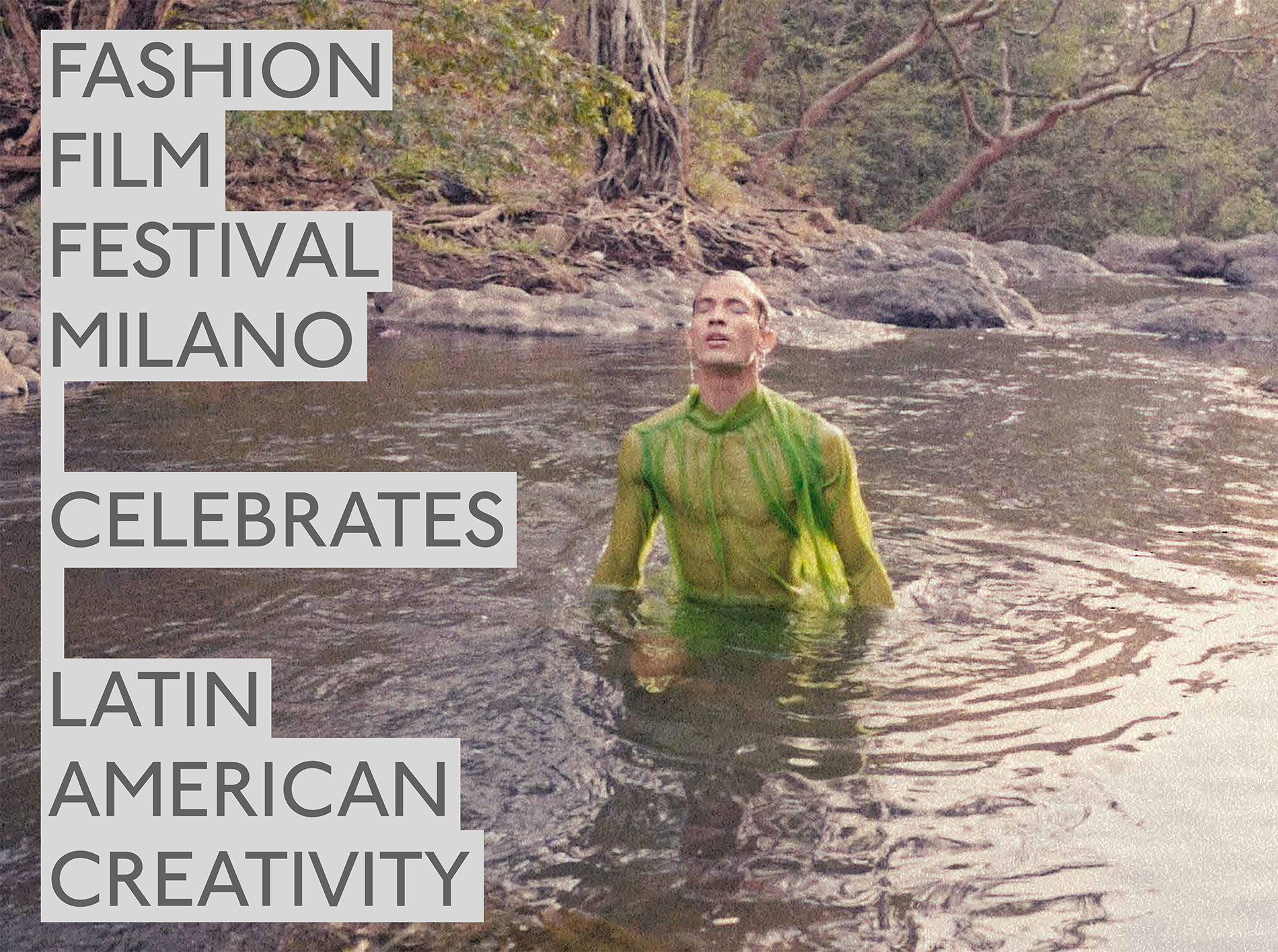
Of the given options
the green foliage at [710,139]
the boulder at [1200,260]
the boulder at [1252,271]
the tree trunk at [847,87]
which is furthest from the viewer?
the boulder at [1200,260]

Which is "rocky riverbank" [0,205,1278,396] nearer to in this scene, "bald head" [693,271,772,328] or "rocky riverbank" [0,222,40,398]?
"rocky riverbank" [0,222,40,398]

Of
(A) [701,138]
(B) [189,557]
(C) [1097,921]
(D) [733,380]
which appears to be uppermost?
(A) [701,138]

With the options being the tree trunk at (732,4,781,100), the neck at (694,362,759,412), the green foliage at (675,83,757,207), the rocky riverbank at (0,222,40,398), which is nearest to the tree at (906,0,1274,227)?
the tree trunk at (732,4,781,100)

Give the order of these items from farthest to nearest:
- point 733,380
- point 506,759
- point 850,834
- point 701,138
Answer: point 701,138, point 733,380, point 506,759, point 850,834

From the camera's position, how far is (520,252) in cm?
1794

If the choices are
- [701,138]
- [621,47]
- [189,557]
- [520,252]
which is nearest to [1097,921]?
[189,557]

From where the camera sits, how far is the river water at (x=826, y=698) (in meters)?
3.21

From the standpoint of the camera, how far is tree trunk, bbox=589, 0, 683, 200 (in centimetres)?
1905

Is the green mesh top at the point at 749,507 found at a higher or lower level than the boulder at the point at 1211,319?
lower

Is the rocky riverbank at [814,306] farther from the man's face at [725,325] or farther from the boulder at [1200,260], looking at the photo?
the man's face at [725,325]

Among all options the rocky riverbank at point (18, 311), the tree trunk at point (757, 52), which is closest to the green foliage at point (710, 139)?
the tree trunk at point (757, 52)

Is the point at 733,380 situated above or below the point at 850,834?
above

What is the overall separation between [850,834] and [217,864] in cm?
143

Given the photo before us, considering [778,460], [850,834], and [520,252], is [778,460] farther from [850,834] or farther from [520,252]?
[520,252]
